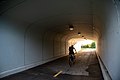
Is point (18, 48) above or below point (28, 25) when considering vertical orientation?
below

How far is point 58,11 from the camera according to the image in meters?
9.43

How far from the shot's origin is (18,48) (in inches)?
417

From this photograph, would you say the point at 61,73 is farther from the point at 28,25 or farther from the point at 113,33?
the point at 113,33

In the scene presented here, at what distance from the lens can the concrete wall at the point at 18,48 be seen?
8.89 metres

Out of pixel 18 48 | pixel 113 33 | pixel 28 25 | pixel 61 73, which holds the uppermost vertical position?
pixel 28 25

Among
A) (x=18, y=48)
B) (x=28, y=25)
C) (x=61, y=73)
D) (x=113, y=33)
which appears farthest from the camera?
(x=28, y=25)

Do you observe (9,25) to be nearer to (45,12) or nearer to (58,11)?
(45,12)

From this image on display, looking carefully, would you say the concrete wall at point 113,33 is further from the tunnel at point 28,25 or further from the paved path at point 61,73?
the paved path at point 61,73

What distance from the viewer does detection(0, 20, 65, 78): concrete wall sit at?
889 cm

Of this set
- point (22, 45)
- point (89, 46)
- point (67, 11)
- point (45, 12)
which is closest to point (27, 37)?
point (22, 45)

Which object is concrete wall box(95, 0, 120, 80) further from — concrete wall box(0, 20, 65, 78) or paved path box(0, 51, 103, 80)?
concrete wall box(0, 20, 65, 78)

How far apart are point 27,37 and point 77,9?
459cm

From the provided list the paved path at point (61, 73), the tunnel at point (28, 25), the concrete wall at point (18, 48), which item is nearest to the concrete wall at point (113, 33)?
the tunnel at point (28, 25)

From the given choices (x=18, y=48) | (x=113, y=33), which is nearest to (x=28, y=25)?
(x=18, y=48)
